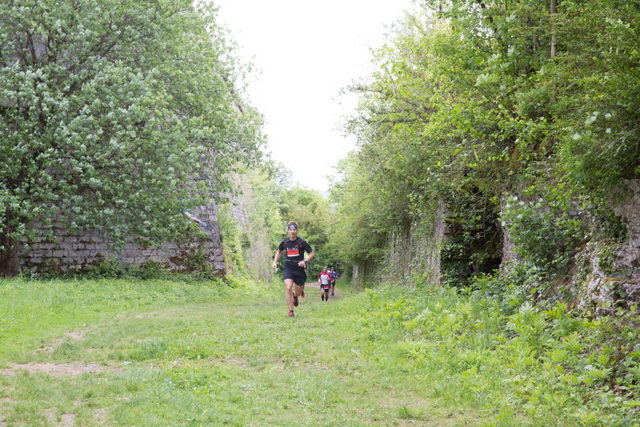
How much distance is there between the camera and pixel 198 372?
6.17m

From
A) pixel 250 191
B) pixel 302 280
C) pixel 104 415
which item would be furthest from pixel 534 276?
pixel 250 191

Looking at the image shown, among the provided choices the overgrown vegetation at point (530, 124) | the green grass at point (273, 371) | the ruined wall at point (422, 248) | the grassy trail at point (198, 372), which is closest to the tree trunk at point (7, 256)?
the grassy trail at point (198, 372)

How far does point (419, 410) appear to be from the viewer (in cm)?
518

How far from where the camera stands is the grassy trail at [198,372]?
4914 millimetres

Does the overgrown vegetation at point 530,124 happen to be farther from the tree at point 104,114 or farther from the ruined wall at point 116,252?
the ruined wall at point 116,252

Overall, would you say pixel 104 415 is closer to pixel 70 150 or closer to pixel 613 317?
pixel 613 317

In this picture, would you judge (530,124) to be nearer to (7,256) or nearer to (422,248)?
(422,248)

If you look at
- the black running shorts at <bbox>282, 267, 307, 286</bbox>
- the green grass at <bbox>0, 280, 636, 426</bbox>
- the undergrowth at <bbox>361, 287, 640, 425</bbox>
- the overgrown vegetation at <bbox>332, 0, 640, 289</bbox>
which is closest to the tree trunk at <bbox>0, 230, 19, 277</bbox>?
the green grass at <bbox>0, 280, 636, 426</bbox>

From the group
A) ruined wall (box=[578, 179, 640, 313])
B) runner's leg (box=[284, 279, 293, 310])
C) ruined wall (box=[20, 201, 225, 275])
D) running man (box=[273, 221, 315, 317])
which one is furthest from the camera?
ruined wall (box=[20, 201, 225, 275])

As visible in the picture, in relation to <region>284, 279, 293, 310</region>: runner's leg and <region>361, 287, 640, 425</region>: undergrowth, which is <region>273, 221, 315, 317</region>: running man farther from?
<region>361, 287, 640, 425</region>: undergrowth

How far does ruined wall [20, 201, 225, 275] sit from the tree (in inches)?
59.9

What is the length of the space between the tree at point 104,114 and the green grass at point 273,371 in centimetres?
523

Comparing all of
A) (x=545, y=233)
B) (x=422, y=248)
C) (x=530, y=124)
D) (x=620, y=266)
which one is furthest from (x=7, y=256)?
(x=620, y=266)

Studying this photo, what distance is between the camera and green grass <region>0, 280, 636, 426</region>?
491cm
